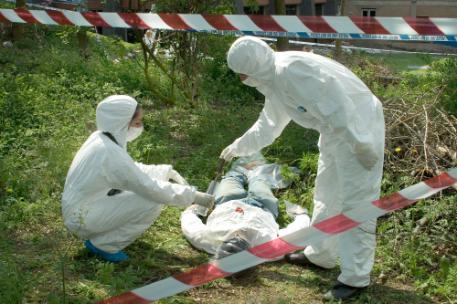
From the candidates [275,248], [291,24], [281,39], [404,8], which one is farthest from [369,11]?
[275,248]

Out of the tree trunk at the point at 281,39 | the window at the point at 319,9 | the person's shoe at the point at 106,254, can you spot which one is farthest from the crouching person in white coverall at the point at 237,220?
the window at the point at 319,9

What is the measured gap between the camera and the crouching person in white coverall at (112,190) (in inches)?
162

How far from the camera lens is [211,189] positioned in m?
5.27

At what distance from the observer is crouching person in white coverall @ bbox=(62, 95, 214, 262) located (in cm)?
412

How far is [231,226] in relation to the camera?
4457 mm

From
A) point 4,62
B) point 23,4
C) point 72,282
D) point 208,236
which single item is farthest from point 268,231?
point 23,4

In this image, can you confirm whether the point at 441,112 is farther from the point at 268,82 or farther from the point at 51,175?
the point at 51,175

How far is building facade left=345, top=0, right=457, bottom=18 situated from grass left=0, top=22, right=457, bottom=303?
61.3ft

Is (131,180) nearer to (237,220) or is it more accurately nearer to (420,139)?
(237,220)

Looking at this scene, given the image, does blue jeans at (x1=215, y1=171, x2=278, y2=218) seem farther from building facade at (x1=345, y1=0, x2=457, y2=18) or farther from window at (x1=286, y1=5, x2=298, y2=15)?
building facade at (x1=345, y1=0, x2=457, y2=18)

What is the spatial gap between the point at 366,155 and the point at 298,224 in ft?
4.15

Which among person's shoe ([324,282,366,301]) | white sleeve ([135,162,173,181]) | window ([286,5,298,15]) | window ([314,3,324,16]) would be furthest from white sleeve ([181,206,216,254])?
window ([314,3,324,16])

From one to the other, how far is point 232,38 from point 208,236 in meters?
5.39

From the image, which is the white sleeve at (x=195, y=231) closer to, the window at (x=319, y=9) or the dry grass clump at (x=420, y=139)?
the dry grass clump at (x=420, y=139)
